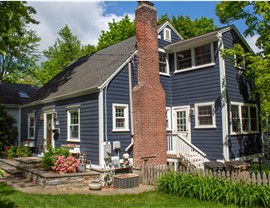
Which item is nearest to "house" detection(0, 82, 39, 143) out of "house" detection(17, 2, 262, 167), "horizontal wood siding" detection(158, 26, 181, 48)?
"house" detection(17, 2, 262, 167)

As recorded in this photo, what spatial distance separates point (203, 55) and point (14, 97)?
15.7 meters

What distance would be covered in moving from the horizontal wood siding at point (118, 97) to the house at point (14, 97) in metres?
10.8

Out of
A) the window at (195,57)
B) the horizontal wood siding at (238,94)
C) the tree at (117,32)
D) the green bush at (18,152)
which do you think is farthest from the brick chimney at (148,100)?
the tree at (117,32)

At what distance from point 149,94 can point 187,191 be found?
4.46 meters

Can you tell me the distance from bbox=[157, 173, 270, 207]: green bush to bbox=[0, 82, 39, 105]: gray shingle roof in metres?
16.1

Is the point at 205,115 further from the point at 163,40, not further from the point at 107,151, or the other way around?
the point at 107,151

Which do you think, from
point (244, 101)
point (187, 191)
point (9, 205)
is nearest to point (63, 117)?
point (9, 205)

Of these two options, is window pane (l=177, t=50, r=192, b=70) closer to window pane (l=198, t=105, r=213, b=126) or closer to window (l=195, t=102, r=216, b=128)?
window (l=195, t=102, r=216, b=128)

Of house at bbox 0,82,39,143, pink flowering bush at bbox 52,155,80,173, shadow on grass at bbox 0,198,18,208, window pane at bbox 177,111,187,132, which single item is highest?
house at bbox 0,82,39,143

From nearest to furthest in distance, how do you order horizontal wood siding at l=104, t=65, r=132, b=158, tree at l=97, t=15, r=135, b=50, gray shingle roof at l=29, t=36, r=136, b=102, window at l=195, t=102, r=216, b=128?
horizontal wood siding at l=104, t=65, r=132, b=158 < gray shingle roof at l=29, t=36, r=136, b=102 < window at l=195, t=102, r=216, b=128 < tree at l=97, t=15, r=135, b=50

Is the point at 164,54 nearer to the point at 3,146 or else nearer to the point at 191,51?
the point at 191,51

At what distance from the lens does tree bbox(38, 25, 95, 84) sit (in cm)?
3616

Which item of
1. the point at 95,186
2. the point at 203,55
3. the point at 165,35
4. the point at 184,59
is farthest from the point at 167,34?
the point at 95,186

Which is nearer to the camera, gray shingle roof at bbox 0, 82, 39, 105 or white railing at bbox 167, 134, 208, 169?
white railing at bbox 167, 134, 208, 169
